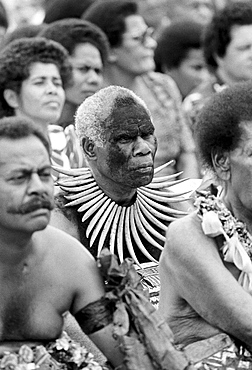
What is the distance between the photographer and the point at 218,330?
3959 mm

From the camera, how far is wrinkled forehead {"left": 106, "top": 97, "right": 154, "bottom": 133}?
4.82m

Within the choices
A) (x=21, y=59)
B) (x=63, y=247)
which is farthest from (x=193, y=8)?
(x=63, y=247)

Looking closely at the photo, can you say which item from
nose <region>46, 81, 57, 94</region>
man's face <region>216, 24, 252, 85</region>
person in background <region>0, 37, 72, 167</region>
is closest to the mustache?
person in background <region>0, 37, 72, 167</region>

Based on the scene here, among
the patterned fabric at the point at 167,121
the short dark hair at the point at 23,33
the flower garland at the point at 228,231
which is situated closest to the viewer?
the flower garland at the point at 228,231

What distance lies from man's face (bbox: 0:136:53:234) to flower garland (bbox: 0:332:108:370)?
1.30 ft

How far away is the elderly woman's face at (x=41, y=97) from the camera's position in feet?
21.8

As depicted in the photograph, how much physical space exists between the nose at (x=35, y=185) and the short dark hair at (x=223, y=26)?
15.8ft

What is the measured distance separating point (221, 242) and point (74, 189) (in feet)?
3.75

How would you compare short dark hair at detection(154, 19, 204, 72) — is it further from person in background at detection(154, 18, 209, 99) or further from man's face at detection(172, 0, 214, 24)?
man's face at detection(172, 0, 214, 24)

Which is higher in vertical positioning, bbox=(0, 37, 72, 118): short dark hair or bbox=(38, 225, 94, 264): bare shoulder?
bbox=(0, 37, 72, 118): short dark hair

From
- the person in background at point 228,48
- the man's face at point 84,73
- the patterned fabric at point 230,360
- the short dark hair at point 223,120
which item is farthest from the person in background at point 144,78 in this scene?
the patterned fabric at point 230,360

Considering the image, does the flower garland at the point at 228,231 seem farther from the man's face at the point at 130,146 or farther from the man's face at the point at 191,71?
the man's face at the point at 191,71

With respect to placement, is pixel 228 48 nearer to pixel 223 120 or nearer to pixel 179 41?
pixel 179 41

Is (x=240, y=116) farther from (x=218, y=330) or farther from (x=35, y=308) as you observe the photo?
(x=35, y=308)
